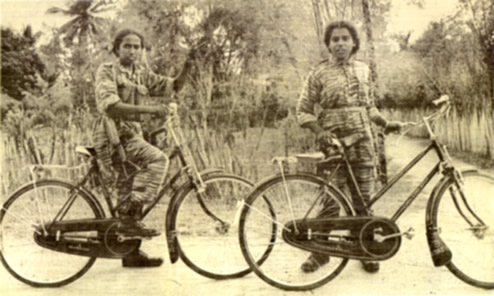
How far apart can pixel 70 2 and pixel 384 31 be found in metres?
2.44

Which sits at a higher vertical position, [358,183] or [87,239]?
[358,183]

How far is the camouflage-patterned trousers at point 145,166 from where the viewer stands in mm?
4438

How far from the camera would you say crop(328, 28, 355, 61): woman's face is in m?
4.45

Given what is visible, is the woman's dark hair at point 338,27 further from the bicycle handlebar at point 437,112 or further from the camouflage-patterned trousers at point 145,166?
the camouflage-patterned trousers at point 145,166

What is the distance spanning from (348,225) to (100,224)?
185 cm

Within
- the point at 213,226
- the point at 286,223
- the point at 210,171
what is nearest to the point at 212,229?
the point at 213,226

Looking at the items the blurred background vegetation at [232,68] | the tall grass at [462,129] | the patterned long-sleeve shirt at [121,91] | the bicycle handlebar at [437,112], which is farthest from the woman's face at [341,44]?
the patterned long-sleeve shirt at [121,91]

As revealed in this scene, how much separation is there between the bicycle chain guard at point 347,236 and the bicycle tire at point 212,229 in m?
0.41

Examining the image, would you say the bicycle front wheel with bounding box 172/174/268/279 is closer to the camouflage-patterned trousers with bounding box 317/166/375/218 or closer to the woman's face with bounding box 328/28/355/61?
the camouflage-patterned trousers with bounding box 317/166/375/218

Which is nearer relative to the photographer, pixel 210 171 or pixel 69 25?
pixel 210 171

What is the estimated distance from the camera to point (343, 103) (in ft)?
14.5

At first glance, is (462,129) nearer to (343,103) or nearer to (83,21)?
(343,103)

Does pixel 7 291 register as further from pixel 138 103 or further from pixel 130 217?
pixel 138 103

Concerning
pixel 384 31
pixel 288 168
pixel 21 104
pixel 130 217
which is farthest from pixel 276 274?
pixel 21 104
